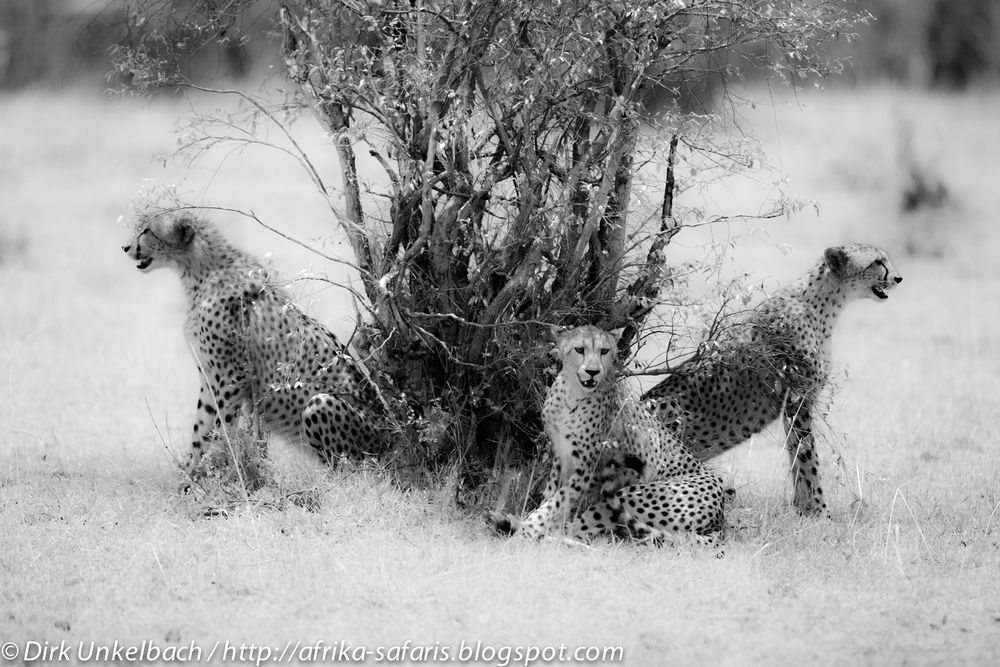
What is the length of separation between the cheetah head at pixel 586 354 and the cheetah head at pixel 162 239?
1904 mm

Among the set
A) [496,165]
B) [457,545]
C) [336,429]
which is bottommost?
[457,545]

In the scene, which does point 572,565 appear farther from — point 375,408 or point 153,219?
point 153,219

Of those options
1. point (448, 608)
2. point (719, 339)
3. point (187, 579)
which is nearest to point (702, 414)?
point (719, 339)

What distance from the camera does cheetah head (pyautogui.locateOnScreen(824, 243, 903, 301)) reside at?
20.2ft

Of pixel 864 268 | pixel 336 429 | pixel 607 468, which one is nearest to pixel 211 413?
pixel 336 429

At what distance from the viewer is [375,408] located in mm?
6027

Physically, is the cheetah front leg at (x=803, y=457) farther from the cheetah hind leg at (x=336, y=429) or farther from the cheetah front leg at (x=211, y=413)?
the cheetah front leg at (x=211, y=413)

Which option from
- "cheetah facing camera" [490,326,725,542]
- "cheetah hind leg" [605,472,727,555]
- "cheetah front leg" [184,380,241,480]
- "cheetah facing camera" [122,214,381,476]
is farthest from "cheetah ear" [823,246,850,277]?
"cheetah front leg" [184,380,241,480]

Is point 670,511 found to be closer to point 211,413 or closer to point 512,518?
point 512,518

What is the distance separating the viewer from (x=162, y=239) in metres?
6.12

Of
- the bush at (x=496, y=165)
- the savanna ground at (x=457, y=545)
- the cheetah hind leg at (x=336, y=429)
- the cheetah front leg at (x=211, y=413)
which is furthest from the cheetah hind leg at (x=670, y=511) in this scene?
the cheetah front leg at (x=211, y=413)

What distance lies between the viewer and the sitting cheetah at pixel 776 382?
19.4 ft

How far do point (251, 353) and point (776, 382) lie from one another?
2.41 metres

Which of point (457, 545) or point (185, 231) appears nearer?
point (457, 545)
